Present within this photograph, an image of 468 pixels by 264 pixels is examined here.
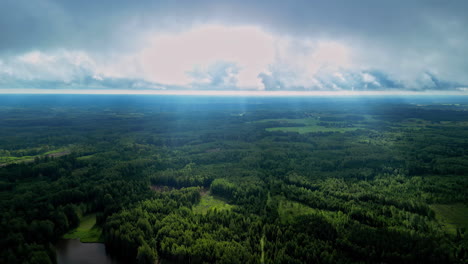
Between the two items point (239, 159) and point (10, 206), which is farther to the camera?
point (239, 159)

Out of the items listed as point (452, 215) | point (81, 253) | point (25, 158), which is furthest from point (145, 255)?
point (25, 158)

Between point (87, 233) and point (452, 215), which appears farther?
point (452, 215)

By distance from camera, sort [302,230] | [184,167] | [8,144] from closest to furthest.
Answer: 1. [302,230]
2. [184,167]
3. [8,144]

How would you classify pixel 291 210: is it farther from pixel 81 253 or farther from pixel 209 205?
pixel 81 253

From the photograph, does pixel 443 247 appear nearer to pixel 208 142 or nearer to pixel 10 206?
pixel 10 206

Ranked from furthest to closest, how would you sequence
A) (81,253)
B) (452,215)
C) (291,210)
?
(291,210)
(452,215)
(81,253)

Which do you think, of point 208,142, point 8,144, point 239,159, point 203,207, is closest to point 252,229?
point 203,207

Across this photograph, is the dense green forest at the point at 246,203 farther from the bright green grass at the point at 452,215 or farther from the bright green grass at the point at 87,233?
the bright green grass at the point at 87,233
